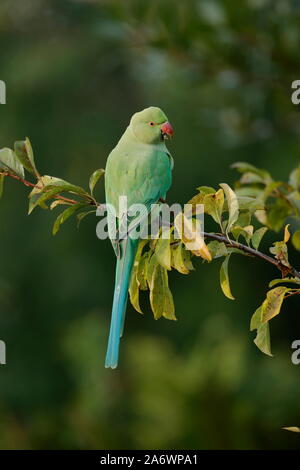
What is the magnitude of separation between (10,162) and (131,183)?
38 centimetres

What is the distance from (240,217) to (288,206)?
26cm

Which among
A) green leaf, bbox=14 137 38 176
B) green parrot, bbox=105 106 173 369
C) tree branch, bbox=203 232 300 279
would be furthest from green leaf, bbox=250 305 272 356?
green leaf, bbox=14 137 38 176

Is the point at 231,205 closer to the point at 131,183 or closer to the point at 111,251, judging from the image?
the point at 131,183

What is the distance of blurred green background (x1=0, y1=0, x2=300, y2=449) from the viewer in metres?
3.26

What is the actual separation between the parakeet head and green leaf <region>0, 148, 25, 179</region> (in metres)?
0.45

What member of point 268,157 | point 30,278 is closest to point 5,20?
point 30,278

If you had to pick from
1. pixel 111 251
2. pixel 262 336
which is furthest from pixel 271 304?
pixel 111 251

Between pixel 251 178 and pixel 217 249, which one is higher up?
pixel 251 178

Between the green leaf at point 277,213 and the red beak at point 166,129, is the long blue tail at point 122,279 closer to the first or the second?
the red beak at point 166,129

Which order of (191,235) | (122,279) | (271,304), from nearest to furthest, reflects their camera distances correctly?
1. (191,235)
2. (271,304)
3. (122,279)

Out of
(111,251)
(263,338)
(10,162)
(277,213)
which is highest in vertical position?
(111,251)

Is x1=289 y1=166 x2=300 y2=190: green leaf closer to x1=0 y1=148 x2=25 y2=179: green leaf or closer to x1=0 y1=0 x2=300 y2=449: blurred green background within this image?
x1=0 y1=148 x2=25 y2=179: green leaf

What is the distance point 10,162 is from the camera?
1629 millimetres

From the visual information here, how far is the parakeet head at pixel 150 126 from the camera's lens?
198cm
